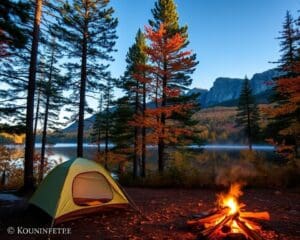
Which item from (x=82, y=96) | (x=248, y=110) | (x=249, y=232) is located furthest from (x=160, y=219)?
(x=248, y=110)

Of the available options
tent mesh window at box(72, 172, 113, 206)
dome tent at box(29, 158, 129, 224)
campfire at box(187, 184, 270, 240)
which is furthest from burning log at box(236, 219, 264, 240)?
tent mesh window at box(72, 172, 113, 206)

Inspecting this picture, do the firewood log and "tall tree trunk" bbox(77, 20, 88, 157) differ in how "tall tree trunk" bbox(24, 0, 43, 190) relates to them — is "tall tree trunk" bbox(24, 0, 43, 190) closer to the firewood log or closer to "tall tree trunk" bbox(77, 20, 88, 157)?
"tall tree trunk" bbox(77, 20, 88, 157)

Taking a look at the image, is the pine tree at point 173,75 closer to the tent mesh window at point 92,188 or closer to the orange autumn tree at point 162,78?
the orange autumn tree at point 162,78

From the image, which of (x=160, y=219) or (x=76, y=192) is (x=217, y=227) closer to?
(x=160, y=219)

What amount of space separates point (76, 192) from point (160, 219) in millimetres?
2711

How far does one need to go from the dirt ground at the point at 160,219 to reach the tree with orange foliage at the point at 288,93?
12.6 ft

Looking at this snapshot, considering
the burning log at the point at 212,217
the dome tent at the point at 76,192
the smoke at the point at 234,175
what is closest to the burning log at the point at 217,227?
the burning log at the point at 212,217

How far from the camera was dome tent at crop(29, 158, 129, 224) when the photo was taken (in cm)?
632

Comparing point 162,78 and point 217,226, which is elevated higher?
point 162,78

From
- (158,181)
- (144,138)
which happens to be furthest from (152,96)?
(158,181)

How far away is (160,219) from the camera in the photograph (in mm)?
6516

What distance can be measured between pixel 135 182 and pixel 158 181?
194 centimetres

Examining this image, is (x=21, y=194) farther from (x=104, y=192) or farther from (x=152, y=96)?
(x=152, y=96)

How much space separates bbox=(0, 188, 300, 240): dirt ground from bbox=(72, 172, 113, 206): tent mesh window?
1.84 feet
